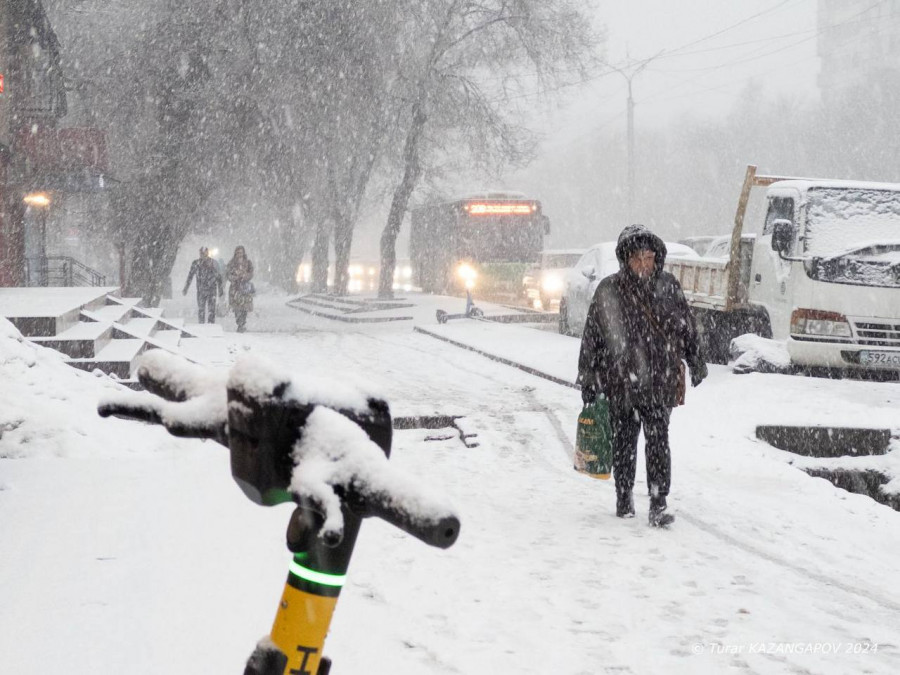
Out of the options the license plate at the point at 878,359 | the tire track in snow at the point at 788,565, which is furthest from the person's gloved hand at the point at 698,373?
the license plate at the point at 878,359

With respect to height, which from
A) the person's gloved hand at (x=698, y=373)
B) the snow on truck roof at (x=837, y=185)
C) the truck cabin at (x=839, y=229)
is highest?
the snow on truck roof at (x=837, y=185)

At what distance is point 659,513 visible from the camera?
20.4 ft

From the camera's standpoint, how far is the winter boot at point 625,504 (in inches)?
253

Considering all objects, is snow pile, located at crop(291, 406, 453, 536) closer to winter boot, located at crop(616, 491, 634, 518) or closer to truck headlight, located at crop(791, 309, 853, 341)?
winter boot, located at crop(616, 491, 634, 518)

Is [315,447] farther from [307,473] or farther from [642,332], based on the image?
[642,332]

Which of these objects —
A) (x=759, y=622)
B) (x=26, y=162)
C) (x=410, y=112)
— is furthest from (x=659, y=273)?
(x=410, y=112)

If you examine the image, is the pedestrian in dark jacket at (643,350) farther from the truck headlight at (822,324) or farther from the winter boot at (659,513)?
the truck headlight at (822,324)

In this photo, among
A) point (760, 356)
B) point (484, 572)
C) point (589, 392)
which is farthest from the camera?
point (760, 356)

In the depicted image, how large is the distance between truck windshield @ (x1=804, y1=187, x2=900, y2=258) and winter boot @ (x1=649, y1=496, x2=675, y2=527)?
6.43 meters

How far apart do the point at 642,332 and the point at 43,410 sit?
4.50m

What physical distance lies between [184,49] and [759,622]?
72.7 feet

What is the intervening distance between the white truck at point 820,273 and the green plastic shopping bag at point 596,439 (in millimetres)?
5955

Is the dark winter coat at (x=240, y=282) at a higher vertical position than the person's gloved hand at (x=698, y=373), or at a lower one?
higher

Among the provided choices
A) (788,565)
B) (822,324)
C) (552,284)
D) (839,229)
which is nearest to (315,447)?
(788,565)
